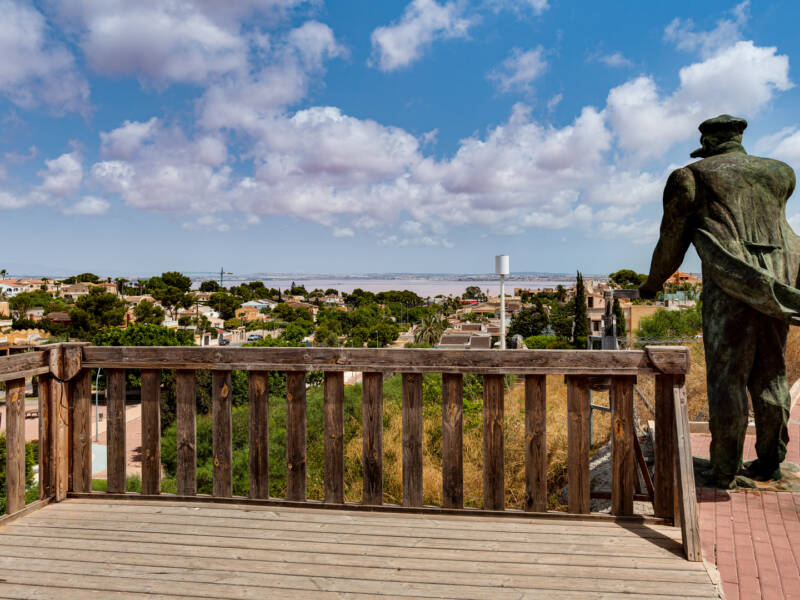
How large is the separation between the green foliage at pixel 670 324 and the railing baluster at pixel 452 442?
814 inches

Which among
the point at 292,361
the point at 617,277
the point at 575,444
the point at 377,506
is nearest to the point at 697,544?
the point at 575,444

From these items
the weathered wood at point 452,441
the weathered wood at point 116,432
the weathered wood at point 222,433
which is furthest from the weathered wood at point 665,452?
the weathered wood at point 116,432

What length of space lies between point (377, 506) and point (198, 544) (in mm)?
915

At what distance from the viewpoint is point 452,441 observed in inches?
114

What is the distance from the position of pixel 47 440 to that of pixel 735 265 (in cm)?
424

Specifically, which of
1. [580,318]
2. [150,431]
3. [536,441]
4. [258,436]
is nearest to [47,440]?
[150,431]

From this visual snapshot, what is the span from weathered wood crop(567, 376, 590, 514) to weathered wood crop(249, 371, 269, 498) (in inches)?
64.5

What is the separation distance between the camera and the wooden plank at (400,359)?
2736mm

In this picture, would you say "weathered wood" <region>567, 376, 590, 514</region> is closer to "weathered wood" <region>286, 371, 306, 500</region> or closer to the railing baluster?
the railing baluster

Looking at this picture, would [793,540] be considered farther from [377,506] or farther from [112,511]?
[112,511]

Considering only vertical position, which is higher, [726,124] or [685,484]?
[726,124]

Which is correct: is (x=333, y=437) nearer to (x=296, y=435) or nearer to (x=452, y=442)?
(x=296, y=435)

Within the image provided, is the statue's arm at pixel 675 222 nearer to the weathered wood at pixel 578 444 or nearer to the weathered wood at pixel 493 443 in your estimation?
the weathered wood at pixel 578 444

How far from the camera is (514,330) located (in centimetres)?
6888
